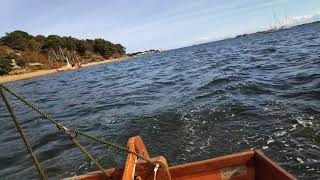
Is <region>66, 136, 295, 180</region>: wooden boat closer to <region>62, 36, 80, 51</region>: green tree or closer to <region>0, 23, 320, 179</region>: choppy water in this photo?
<region>0, 23, 320, 179</region>: choppy water

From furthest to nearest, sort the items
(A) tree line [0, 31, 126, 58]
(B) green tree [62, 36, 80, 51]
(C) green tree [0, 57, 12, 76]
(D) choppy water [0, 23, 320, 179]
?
(B) green tree [62, 36, 80, 51]
(A) tree line [0, 31, 126, 58]
(C) green tree [0, 57, 12, 76]
(D) choppy water [0, 23, 320, 179]

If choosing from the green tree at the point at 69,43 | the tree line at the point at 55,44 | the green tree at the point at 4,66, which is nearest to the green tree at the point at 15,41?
the tree line at the point at 55,44

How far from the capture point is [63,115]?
15.7m

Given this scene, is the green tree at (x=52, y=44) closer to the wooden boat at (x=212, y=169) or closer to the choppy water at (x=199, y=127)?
the choppy water at (x=199, y=127)

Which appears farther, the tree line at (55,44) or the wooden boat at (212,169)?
the tree line at (55,44)

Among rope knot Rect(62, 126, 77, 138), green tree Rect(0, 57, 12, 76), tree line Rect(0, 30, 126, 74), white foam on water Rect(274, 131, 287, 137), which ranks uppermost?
tree line Rect(0, 30, 126, 74)

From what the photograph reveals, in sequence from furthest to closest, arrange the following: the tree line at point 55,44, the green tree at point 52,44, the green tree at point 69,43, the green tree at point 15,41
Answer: the green tree at point 69,43 < the green tree at point 52,44 < the tree line at point 55,44 < the green tree at point 15,41

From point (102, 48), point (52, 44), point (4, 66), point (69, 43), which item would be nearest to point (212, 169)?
point (4, 66)

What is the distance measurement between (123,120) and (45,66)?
248 feet

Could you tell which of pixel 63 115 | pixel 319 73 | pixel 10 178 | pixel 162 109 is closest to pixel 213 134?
pixel 162 109

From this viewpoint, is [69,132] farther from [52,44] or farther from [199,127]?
[52,44]

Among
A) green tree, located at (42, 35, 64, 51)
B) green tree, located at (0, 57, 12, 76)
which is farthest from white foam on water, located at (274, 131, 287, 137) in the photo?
green tree, located at (42, 35, 64, 51)

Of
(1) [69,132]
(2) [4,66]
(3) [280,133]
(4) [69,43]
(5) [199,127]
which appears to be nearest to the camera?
(1) [69,132]

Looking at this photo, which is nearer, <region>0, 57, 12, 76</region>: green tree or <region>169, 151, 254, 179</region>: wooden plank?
<region>169, 151, 254, 179</region>: wooden plank
